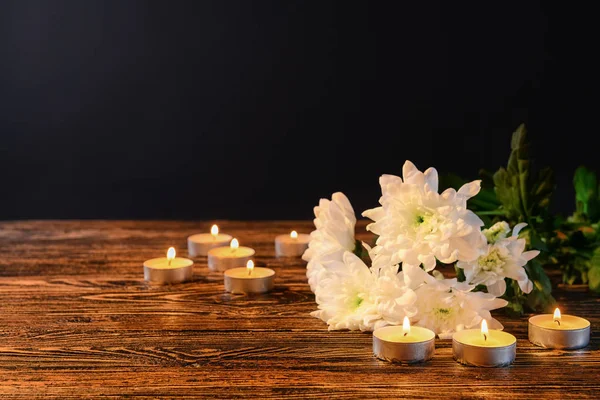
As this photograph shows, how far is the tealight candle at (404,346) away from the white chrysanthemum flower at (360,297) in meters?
0.04

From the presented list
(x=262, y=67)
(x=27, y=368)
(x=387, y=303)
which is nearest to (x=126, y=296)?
(x=27, y=368)

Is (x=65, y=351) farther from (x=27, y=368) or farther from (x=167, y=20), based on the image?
(x=167, y=20)

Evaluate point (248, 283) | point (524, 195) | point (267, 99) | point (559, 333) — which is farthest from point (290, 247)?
point (267, 99)

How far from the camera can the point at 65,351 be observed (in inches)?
44.6

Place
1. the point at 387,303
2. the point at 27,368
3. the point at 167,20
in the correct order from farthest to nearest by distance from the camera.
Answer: the point at 167,20 → the point at 387,303 → the point at 27,368

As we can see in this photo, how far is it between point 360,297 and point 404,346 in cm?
18

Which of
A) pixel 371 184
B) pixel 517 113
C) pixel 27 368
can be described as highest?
pixel 517 113

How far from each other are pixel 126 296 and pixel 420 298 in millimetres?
576

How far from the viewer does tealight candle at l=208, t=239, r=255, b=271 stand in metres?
1.67

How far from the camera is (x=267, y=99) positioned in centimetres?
373

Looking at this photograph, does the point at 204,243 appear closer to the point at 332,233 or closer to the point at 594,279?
the point at 332,233

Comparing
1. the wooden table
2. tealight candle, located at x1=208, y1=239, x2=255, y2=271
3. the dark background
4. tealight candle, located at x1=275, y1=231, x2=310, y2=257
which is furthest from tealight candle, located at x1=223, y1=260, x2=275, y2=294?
the dark background

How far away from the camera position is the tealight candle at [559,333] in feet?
3.72

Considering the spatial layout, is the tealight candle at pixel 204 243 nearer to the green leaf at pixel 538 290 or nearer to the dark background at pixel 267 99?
the green leaf at pixel 538 290
